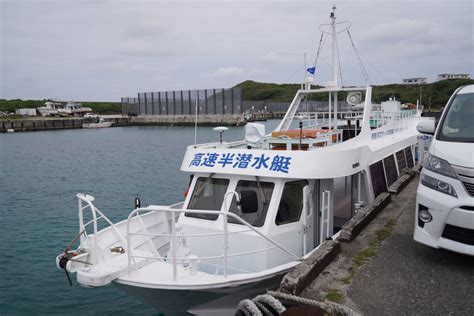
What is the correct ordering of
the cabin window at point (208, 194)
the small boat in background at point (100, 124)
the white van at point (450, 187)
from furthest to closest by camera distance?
1. the small boat in background at point (100, 124)
2. the cabin window at point (208, 194)
3. the white van at point (450, 187)

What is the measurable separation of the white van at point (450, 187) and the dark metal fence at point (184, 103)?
7326 cm

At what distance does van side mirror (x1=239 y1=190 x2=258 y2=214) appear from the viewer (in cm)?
624

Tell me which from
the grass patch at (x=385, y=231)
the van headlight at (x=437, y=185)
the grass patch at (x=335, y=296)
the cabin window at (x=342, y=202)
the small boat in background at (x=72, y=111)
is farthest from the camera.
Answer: the small boat in background at (x=72, y=111)

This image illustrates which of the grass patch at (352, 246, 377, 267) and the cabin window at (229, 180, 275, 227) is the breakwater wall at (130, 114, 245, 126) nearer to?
the cabin window at (229, 180, 275, 227)

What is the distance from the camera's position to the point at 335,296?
429 centimetres

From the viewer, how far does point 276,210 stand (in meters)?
6.43

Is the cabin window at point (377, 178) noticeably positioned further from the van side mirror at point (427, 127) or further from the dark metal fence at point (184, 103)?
the dark metal fence at point (184, 103)

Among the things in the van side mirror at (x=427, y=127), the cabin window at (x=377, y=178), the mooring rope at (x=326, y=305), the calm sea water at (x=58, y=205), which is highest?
the van side mirror at (x=427, y=127)

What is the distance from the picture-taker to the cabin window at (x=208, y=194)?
709 centimetres

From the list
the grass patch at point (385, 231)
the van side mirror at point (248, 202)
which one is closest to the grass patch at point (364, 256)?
the grass patch at point (385, 231)

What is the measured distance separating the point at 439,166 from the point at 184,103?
3406 inches

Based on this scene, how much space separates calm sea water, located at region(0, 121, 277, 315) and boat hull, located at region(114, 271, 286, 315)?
3.03 m

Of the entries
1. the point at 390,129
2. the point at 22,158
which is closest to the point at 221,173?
the point at 390,129

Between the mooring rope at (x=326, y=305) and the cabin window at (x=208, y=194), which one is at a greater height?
the cabin window at (x=208, y=194)
